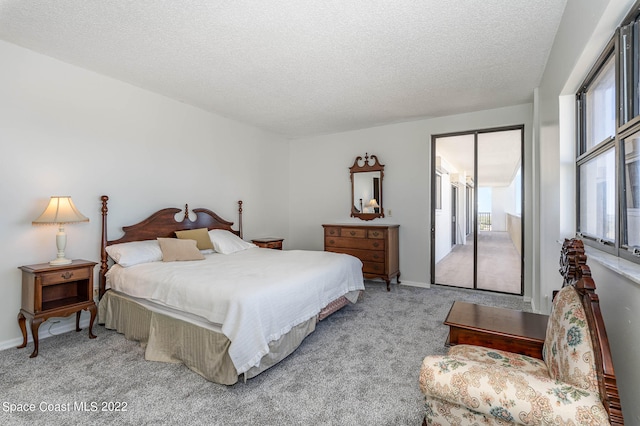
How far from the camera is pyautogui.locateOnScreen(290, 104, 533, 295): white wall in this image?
182 inches

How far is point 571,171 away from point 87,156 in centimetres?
457

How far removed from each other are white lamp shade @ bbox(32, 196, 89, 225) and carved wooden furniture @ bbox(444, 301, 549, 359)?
3344 millimetres

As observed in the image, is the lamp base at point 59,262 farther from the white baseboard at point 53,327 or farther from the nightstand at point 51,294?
the white baseboard at point 53,327

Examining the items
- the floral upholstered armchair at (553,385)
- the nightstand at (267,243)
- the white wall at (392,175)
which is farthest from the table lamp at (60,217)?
the white wall at (392,175)

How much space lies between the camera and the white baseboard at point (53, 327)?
A: 9.03ft

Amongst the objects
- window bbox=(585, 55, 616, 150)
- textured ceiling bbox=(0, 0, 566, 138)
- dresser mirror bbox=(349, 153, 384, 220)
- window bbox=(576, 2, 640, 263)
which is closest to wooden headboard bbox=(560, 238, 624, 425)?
window bbox=(576, 2, 640, 263)

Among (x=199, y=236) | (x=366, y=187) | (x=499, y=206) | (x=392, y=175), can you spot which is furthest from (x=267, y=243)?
(x=499, y=206)

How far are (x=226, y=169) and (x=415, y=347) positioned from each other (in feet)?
12.0

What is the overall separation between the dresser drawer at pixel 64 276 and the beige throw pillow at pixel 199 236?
3.64 feet

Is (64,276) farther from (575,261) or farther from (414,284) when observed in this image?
(414,284)

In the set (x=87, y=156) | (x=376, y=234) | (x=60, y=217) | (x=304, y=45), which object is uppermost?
(x=304, y=45)

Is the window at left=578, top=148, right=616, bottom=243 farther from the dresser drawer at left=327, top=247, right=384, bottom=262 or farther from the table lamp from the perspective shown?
the table lamp

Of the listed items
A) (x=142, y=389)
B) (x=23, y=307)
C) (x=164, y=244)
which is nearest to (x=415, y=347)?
(x=142, y=389)

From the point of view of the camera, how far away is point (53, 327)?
2990 millimetres
